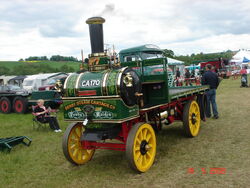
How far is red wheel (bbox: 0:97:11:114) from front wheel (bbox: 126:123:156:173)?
10047 mm

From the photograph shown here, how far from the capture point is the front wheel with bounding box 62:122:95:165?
4.53 m

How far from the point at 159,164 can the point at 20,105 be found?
9.50 m

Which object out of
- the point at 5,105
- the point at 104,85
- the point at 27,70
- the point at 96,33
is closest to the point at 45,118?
the point at 96,33

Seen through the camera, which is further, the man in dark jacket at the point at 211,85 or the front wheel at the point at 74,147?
the man in dark jacket at the point at 211,85

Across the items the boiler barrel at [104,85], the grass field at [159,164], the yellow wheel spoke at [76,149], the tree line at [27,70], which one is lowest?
the grass field at [159,164]

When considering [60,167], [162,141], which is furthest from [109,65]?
[162,141]

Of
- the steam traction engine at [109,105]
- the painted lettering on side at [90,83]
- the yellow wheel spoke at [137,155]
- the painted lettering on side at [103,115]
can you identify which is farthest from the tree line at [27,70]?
the yellow wheel spoke at [137,155]

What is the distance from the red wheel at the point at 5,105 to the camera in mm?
12591

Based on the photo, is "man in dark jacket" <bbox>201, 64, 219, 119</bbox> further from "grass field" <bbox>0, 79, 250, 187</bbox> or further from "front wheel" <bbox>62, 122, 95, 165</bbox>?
"front wheel" <bbox>62, 122, 95, 165</bbox>

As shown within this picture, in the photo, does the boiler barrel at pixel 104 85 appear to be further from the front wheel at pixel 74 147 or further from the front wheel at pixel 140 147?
the front wheel at pixel 74 147

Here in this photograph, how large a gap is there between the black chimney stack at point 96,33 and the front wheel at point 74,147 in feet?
4.80

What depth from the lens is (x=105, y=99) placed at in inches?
160

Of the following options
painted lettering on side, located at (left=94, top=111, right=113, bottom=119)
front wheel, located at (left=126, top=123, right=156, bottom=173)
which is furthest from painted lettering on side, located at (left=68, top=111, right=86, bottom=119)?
front wheel, located at (left=126, top=123, right=156, bottom=173)

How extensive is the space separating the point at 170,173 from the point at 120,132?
3.50 feet
